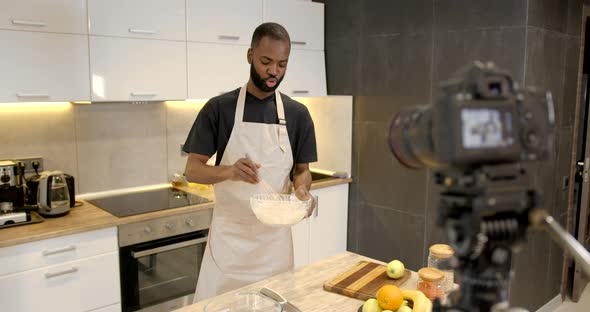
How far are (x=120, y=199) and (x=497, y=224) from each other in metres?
2.60

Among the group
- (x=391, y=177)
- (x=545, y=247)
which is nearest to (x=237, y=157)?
(x=391, y=177)

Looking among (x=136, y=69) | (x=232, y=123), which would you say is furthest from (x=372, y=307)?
(x=136, y=69)

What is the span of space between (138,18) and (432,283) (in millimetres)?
1978

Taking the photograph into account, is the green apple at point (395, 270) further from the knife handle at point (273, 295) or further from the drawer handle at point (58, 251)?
the drawer handle at point (58, 251)

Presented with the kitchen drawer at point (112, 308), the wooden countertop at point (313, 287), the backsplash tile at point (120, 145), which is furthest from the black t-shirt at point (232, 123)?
the backsplash tile at point (120, 145)

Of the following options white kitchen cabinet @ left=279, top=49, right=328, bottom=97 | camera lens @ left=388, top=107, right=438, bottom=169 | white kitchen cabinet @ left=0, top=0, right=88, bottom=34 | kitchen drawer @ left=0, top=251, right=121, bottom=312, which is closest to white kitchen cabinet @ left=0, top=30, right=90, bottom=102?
white kitchen cabinet @ left=0, top=0, right=88, bottom=34

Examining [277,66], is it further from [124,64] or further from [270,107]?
[124,64]

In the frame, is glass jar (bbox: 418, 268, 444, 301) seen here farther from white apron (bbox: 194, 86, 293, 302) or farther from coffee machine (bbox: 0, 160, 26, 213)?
coffee machine (bbox: 0, 160, 26, 213)

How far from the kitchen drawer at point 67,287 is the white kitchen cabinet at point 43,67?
792mm

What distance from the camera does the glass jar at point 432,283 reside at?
148cm

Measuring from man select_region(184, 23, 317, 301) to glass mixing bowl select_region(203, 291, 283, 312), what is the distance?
0.58 m

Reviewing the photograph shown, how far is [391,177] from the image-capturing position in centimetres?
330

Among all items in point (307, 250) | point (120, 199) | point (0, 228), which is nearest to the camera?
point (0, 228)

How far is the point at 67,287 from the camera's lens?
2.30 meters
